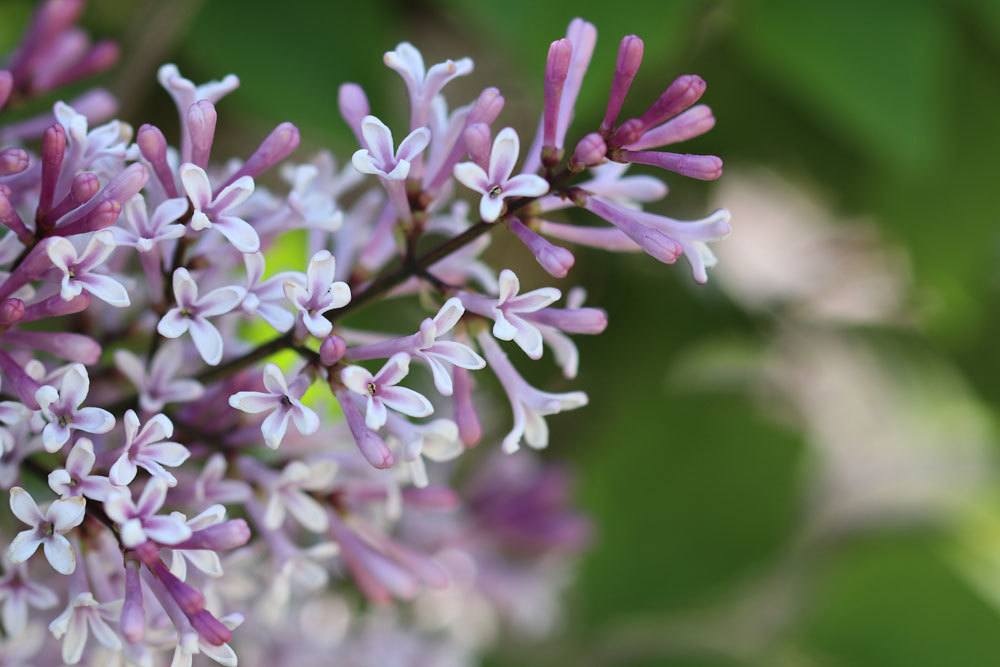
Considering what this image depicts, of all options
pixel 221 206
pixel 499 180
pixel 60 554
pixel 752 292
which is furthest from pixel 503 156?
pixel 752 292

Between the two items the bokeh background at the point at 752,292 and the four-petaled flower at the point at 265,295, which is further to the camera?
the bokeh background at the point at 752,292

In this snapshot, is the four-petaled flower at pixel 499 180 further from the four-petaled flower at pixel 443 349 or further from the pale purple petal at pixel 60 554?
the pale purple petal at pixel 60 554

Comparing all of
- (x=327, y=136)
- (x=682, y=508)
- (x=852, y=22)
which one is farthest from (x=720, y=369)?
(x=327, y=136)

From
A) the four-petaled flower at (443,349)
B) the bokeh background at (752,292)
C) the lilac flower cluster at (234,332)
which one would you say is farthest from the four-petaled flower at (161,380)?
the bokeh background at (752,292)

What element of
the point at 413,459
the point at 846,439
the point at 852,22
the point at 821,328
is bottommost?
the point at 846,439

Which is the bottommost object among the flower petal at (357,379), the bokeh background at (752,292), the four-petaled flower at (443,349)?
the bokeh background at (752,292)

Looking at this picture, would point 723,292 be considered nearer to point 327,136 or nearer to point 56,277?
point 327,136

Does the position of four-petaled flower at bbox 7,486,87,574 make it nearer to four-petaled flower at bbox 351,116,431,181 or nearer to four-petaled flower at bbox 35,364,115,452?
four-petaled flower at bbox 35,364,115,452
